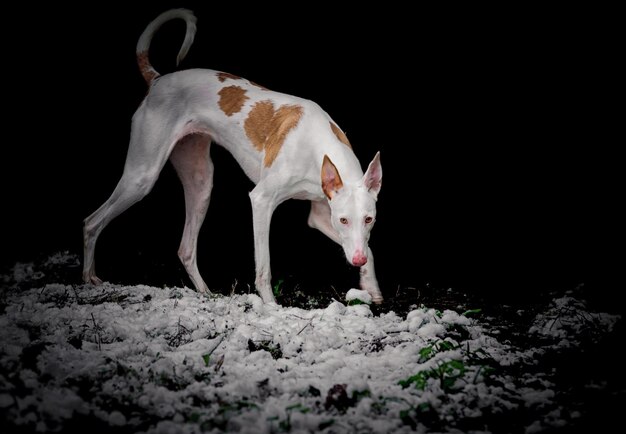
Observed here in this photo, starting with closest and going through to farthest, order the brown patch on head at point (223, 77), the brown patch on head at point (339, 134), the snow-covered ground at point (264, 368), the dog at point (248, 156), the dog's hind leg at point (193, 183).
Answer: the snow-covered ground at point (264, 368) → the dog at point (248, 156) → the brown patch on head at point (339, 134) → the brown patch on head at point (223, 77) → the dog's hind leg at point (193, 183)

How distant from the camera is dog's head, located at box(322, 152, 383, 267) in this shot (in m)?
4.34

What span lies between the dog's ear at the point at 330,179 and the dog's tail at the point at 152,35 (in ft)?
6.70

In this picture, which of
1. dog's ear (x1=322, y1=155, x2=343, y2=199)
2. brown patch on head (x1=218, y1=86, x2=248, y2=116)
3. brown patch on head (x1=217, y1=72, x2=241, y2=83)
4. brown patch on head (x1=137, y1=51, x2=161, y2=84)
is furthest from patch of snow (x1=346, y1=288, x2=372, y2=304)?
brown patch on head (x1=137, y1=51, x2=161, y2=84)

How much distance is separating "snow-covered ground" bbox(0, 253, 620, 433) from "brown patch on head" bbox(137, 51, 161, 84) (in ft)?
7.61

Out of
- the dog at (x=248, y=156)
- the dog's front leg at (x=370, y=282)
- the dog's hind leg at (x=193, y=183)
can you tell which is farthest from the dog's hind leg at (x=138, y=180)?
the dog's front leg at (x=370, y=282)

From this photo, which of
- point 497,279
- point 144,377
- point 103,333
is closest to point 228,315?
point 103,333

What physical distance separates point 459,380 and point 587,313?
181 cm

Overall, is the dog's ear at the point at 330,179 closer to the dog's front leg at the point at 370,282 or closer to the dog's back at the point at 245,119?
the dog's back at the point at 245,119

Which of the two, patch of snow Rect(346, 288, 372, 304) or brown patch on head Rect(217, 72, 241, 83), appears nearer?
patch of snow Rect(346, 288, 372, 304)

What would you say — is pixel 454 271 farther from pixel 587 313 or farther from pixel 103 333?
pixel 103 333

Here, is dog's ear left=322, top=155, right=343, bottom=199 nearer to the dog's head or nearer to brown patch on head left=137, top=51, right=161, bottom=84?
the dog's head

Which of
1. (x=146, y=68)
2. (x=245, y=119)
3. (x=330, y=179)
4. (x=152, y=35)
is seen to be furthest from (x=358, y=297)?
(x=152, y=35)

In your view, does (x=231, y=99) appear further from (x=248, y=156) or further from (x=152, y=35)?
(x=152, y=35)

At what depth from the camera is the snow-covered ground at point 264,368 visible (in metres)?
2.64
